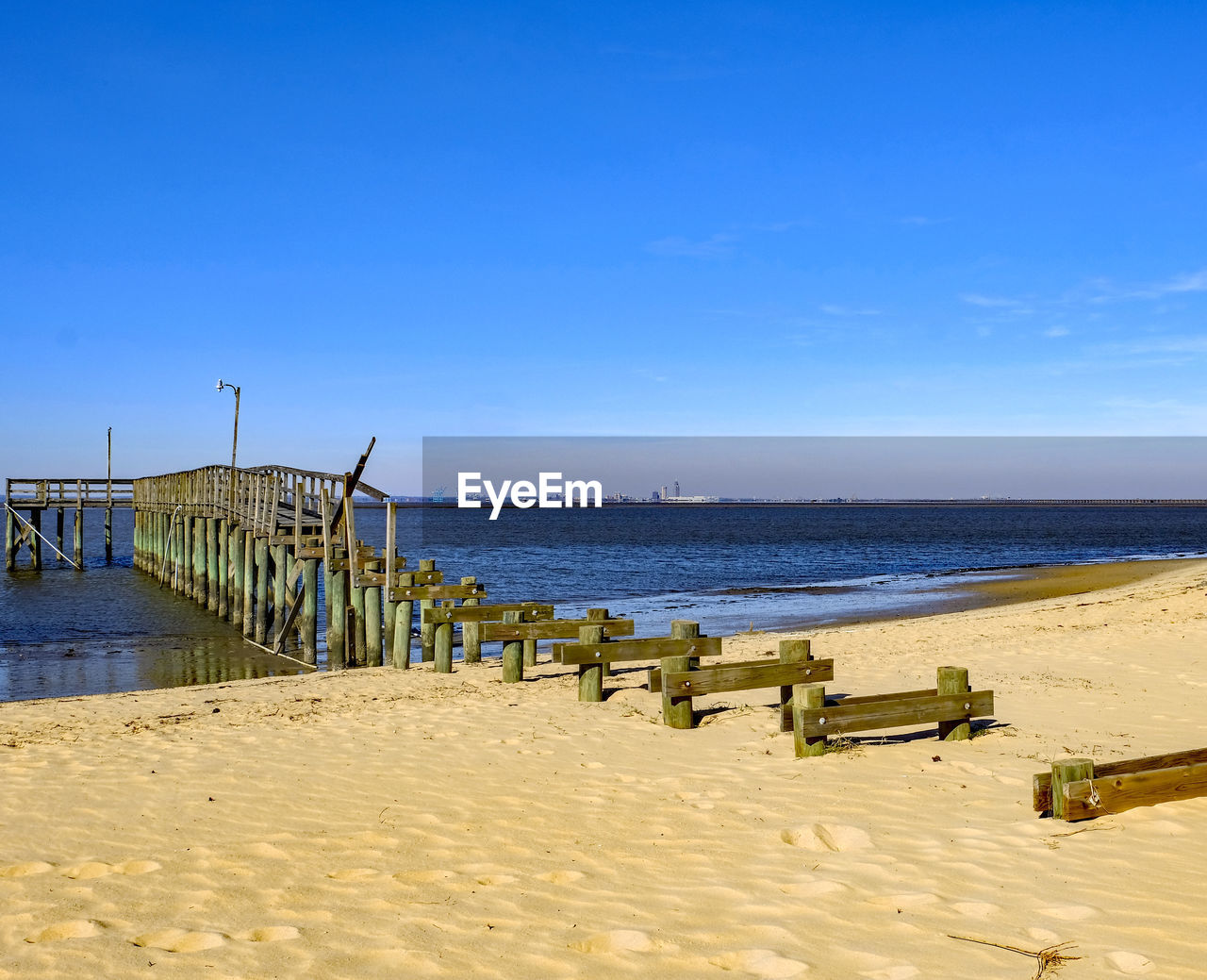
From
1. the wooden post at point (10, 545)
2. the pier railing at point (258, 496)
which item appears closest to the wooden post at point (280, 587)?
the pier railing at point (258, 496)

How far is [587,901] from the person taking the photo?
185 inches

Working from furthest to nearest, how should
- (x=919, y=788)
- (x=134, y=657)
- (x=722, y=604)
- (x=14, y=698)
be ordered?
1. (x=722, y=604)
2. (x=134, y=657)
3. (x=14, y=698)
4. (x=919, y=788)

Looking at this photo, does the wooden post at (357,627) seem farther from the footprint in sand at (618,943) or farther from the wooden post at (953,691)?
the footprint in sand at (618,943)

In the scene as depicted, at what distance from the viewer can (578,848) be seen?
552cm

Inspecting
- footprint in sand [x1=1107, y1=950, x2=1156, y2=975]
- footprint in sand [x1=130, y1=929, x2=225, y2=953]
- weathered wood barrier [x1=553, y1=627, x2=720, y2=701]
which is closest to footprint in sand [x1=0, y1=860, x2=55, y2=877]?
footprint in sand [x1=130, y1=929, x2=225, y2=953]

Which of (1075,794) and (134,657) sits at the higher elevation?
(1075,794)

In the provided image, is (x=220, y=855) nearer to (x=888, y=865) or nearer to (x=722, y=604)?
(x=888, y=865)

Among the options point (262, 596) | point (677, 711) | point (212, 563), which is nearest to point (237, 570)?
point (262, 596)

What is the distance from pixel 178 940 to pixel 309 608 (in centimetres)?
1521

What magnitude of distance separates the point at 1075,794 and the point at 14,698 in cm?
1410

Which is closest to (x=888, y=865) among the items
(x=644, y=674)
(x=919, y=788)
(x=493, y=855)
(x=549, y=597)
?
(x=919, y=788)

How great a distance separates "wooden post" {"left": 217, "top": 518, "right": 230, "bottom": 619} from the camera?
25250mm

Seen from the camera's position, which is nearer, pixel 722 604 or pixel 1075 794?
pixel 1075 794

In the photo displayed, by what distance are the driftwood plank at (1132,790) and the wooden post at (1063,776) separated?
1.0 inches
